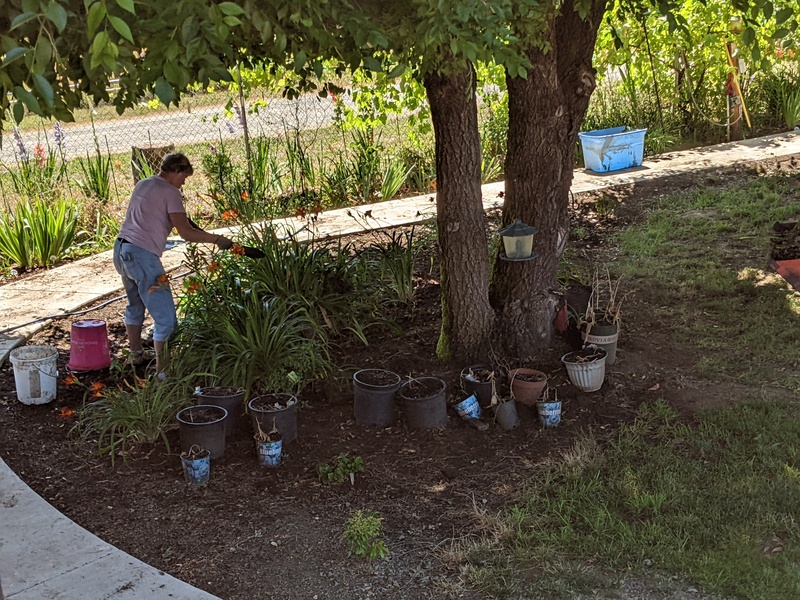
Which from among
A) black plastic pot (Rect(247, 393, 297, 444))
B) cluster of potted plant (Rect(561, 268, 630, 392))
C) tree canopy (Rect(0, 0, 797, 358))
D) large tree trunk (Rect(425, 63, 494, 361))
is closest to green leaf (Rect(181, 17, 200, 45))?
tree canopy (Rect(0, 0, 797, 358))

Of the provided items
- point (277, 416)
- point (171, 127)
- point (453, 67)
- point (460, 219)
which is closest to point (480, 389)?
point (460, 219)

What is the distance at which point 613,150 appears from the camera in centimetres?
1007

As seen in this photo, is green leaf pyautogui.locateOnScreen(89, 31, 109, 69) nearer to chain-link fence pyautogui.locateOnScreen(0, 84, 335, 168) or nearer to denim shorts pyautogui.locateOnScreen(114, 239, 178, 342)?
denim shorts pyautogui.locateOnScreen(114, 239, 178, 342)

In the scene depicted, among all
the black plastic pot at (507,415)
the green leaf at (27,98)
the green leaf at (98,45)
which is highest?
the green leaf at (98,45)

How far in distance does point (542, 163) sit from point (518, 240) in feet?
1.83

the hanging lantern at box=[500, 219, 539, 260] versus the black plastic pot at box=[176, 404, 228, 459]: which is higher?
the hanging lantern at box=[500, 219, 539, 260]

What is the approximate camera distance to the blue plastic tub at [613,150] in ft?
32.8

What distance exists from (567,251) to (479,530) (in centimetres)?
411

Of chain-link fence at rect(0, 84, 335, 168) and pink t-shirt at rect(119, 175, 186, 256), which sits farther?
chain-link fence at rect(0, 84, 335, 168)

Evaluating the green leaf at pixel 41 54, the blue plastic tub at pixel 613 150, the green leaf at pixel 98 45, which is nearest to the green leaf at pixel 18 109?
the green leaf at pixel 41 54

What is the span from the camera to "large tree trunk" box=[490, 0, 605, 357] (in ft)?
16.8

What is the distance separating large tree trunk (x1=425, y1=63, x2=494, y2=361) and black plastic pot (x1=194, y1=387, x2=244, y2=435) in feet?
4.30

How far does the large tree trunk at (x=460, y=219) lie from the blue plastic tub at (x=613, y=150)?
5.17 m

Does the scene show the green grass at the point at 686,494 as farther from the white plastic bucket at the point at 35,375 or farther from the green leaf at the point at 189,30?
the white plastic bucket at the point at 35,375
